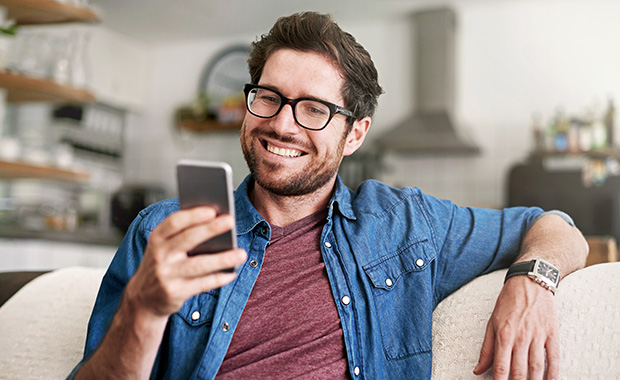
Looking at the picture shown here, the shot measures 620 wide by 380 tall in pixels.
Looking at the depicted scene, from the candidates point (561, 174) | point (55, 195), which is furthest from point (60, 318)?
point (55, 195)

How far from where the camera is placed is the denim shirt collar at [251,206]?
116 cm

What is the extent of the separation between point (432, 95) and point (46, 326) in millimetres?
3445

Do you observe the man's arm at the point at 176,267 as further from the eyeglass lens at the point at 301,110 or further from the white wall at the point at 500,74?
the white wall at the point at 500,74

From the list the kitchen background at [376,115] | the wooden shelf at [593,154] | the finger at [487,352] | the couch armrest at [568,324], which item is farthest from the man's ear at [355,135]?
the wooden shelf at [593,154]

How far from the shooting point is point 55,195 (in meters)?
4.78

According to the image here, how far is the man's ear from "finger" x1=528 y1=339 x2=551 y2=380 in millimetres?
591

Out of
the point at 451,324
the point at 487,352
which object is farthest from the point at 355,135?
the point at 487,352

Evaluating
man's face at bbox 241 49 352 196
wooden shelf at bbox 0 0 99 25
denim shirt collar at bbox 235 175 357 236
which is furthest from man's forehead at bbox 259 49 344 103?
wooden shelf at bbox 0 0 99 25

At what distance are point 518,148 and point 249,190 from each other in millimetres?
3309

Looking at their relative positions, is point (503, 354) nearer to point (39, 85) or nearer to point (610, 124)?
point (39, 85)

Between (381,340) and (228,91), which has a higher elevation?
(228,91)

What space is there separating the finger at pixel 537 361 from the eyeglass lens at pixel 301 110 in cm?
57

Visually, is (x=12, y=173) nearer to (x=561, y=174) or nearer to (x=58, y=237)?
(x=58, y=237)

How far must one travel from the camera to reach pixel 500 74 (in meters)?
4.20
